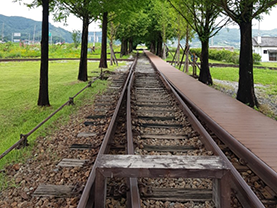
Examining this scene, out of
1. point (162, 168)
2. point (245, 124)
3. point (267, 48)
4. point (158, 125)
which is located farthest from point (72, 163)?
point (267, 48)

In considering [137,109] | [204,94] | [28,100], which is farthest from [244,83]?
[28,100]

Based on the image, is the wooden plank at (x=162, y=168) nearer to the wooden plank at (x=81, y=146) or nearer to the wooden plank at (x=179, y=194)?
the wooden plank at (x=179, y=194)

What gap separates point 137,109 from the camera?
705 centimetres

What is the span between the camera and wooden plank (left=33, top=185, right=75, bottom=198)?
318cm

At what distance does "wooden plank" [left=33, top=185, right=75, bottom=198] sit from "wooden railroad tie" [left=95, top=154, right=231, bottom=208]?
2.22ft

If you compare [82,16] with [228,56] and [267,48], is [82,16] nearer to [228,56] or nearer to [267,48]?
[228,56]

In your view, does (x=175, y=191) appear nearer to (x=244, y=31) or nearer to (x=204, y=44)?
(x=244, y=31)

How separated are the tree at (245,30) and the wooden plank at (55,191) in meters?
7.20

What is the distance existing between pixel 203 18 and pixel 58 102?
8.49m

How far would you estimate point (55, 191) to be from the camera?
3252 millimetres

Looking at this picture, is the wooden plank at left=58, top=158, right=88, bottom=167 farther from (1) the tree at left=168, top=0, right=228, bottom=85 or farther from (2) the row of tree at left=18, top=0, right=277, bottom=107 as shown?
(1) the tree at left=168, top=0, right=228, bottom=85

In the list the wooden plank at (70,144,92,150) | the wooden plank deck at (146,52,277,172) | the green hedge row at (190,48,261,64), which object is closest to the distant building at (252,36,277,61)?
the green hedge row at (190,48,261,64)

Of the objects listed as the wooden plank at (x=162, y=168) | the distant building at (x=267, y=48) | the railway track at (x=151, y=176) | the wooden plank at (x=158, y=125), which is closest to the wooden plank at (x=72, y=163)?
the railway track at (x=151, y=176)

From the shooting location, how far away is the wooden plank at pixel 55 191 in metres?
3.18
